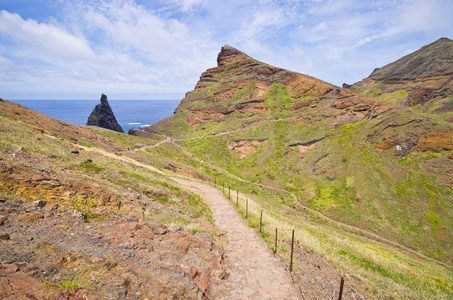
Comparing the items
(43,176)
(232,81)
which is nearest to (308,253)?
(43,176)

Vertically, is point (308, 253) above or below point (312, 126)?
below

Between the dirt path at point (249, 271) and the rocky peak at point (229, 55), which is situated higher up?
the rocky peak at point (229, 55)

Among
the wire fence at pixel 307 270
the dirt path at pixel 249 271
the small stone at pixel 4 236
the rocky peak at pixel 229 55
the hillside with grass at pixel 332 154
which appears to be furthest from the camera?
the rocky peak at pixel 229 55

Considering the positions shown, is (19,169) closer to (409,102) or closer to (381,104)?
(381,104)

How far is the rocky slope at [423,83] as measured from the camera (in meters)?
88.3

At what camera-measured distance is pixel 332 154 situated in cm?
4731

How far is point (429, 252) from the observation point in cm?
2822

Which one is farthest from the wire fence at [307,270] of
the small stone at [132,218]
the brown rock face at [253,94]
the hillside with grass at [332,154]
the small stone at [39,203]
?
the brown rock face at [253,94]

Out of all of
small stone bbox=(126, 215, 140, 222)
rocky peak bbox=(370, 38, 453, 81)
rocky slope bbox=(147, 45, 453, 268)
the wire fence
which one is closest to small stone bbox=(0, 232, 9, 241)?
small stone bbox=(126, 215, 140, 222)

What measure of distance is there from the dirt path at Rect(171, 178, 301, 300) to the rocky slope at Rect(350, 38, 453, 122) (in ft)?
308

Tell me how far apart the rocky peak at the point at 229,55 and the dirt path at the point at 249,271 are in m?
89.6

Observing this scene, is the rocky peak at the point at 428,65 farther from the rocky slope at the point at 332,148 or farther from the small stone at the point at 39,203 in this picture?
the small stone at the point at 39,203

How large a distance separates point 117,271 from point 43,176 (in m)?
6.75

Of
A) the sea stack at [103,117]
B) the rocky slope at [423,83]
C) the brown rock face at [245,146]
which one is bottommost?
the brown rock face at [245,146]
